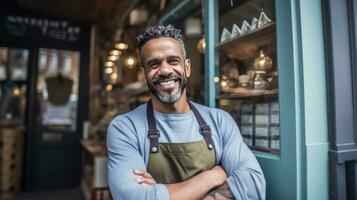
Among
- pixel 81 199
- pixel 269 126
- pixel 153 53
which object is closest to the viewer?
pixel 153 53

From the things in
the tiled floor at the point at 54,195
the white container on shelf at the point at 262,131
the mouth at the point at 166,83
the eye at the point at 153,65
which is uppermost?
the eye at the point at 153,65

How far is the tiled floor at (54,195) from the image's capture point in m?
4.01

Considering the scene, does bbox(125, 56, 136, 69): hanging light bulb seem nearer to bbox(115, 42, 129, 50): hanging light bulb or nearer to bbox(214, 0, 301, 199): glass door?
bbox(115, 42, 129, 50): hanging light bulb

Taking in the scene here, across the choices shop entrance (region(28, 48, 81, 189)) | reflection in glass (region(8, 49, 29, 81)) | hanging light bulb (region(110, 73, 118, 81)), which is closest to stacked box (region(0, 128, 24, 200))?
shop entrance (region(28, 48, 81, 189))

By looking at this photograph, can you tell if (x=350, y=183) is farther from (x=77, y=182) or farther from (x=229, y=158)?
(x=77, y=182)

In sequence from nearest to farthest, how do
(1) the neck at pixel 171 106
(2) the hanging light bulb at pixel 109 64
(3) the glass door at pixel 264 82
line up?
(3) the glass door at pixel 264 82
(1) the neck at pixel 171 106
(2) the hanging light bulb at pixel 109 64

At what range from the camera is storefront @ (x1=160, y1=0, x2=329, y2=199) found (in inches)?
50.8

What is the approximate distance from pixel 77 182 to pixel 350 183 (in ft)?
14.1

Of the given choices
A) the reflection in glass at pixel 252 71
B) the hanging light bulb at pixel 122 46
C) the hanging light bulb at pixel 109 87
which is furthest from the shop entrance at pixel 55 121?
the reflection in glass at pixel 252 71

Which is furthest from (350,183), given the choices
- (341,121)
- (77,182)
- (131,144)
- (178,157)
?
(77,182)

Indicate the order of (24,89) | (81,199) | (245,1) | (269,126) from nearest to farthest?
(269,126), (245,1), (81,199), (24,89)

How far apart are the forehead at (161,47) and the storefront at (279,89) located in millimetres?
526

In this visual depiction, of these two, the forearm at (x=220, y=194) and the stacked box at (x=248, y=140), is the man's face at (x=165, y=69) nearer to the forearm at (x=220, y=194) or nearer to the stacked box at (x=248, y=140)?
the forearm at (x=220, y=194)

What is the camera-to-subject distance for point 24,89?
14.6 ft
